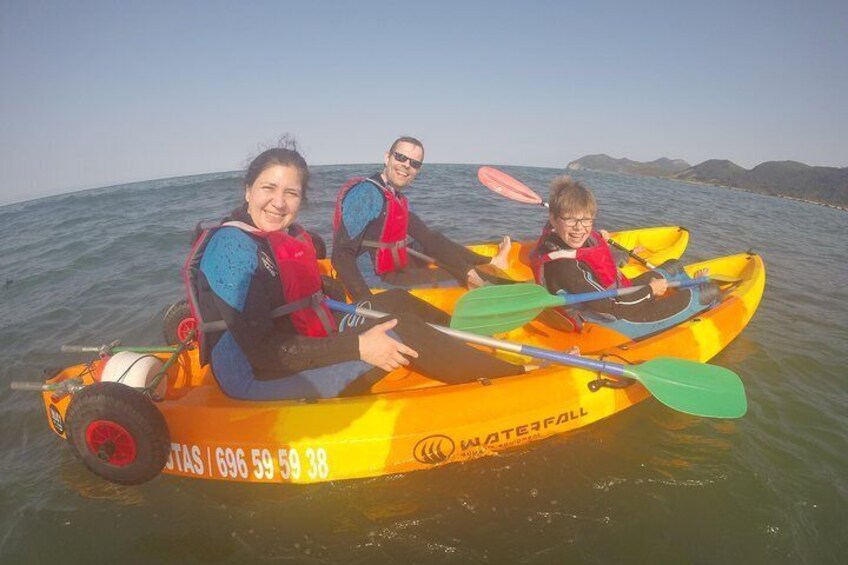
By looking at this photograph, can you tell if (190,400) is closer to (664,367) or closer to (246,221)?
(246,221)

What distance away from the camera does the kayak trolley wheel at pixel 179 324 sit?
3.69 meters

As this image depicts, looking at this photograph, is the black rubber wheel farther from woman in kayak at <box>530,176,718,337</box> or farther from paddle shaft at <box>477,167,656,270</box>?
paddle shaft at <box>477,167,656,270</box>

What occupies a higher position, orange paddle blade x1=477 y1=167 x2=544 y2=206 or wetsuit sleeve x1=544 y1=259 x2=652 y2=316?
orange paddle blade x1=477 y1=167 x2=544 y2=206

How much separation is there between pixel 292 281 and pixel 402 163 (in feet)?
7.39

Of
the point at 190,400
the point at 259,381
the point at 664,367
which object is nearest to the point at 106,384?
the point at 190,400

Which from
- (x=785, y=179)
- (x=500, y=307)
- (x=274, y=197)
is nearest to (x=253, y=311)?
(x=274, y=197)

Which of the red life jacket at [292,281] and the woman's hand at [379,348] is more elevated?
the red life jacket at [292,281]

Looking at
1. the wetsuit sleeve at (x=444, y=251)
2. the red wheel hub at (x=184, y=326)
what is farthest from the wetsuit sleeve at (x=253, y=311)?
the wetsuit sleeve at (x=444, y=251)

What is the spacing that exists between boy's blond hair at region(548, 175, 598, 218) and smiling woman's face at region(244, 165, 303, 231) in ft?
7.18

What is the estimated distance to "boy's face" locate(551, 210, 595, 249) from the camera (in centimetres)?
343

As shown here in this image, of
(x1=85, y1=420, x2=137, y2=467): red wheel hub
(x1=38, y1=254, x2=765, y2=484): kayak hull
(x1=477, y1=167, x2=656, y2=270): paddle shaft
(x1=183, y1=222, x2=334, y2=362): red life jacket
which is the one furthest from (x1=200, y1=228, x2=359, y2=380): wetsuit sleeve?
(x1=477, y1=167, x2=656, y2=270): paddle shaft

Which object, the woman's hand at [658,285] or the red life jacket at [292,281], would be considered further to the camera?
the woman's hand at [658,285]

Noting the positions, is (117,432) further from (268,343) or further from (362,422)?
(362,422)

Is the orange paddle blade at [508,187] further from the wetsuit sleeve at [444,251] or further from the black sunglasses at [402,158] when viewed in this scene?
the black sunglasses at [402,158]
